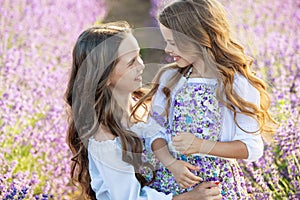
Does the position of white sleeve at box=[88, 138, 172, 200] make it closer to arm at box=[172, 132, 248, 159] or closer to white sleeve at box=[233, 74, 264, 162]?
arm at box=[172, 132, 248, 159]

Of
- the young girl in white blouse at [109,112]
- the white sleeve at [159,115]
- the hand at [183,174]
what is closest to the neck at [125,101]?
the young girl in white blouse at [109,112]

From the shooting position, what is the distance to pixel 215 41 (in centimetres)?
244

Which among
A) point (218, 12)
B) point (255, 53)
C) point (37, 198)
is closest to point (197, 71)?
point (218, 12)

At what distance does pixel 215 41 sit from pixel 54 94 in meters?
1.66

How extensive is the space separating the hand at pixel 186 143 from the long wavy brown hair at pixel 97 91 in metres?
0.26

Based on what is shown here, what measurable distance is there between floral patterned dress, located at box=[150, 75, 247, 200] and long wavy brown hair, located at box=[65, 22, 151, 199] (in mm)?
137

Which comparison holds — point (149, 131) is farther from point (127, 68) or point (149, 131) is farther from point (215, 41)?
point (215, 41)

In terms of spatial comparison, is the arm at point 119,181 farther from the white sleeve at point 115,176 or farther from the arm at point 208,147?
the arm at point 208,147

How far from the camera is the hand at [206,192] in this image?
99.9 inches

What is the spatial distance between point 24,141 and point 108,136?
3.31ft

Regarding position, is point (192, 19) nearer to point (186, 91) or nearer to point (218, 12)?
point (218, 12)

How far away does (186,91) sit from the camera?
257 centimetres

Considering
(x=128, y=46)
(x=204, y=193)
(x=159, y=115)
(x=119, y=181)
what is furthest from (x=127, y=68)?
(x=204, y=193)

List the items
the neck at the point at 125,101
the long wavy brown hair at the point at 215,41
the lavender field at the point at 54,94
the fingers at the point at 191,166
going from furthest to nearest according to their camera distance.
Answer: the lavender field at the point at 54,94, the neck at the point at 125,101, the fingers at the point at 191,166, the long wavy brown hair at the point at 215,41
